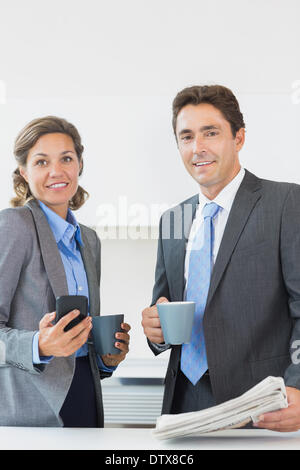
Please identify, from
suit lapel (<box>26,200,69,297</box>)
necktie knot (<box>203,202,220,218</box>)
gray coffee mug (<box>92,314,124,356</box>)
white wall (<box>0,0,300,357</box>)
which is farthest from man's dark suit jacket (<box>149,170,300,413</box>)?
white wall (<box>0,0,300,357</box>)

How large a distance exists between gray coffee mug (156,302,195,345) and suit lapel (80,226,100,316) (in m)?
0.25

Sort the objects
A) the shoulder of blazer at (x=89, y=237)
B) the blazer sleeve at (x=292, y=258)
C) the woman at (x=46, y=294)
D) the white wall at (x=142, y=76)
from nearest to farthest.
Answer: the woman at (x=46, y=294)
the blazer sleeve at (x=292, y=258)
the shoulder of blazer at (x=89, y=237)
the white wall at (x=142, y=76)

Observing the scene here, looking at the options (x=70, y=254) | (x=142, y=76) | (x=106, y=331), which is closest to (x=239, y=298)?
(x=106, y=331)

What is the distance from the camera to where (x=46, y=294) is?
1072 mm

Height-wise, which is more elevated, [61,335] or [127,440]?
[61,335]

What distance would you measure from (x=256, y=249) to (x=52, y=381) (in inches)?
20.6

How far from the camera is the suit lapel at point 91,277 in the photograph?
1.18 metres

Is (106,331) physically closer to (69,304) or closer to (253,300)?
(69,304)

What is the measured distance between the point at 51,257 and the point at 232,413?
55cm

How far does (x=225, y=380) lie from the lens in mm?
1096

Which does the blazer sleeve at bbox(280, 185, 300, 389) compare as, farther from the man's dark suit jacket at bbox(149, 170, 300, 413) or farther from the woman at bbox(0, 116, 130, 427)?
the woman at bbox(0, 116, 130, 427)

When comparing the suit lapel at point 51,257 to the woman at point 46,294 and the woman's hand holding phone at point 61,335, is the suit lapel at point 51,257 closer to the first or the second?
the woman at point 46,294

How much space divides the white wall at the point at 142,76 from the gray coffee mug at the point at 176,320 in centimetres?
103

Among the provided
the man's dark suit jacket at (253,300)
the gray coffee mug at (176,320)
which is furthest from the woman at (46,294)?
the man's dark suit jacket at (253,300)
